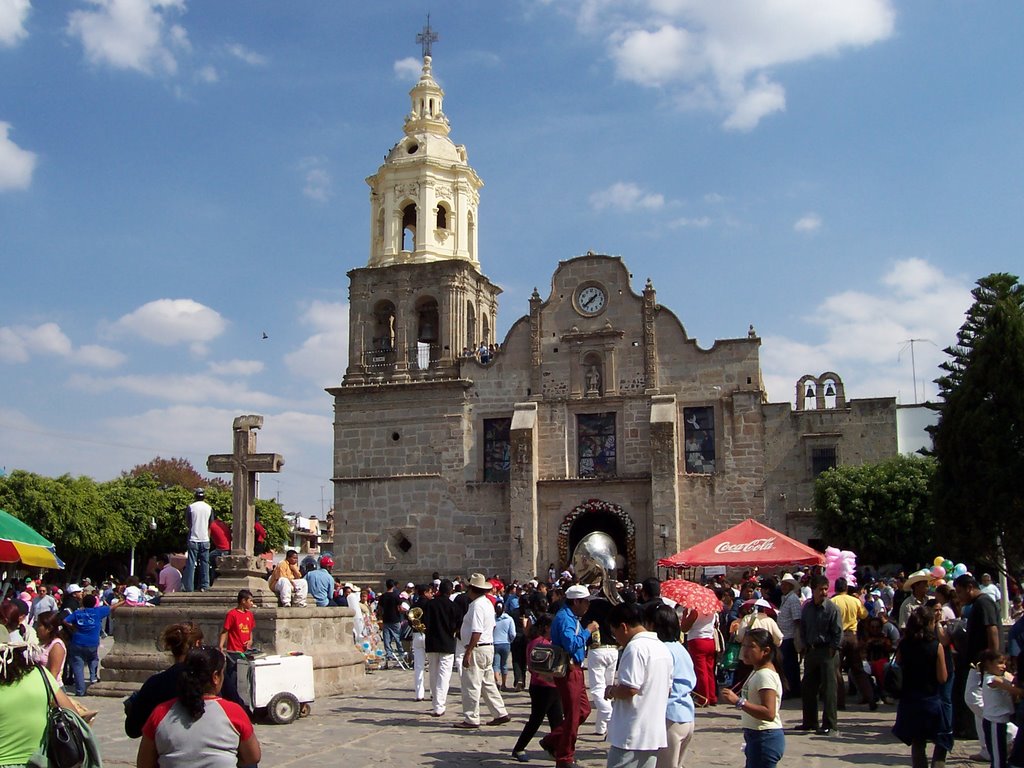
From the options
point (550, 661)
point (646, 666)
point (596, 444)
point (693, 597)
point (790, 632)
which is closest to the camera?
point (646, 666)

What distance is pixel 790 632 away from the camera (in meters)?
13.0

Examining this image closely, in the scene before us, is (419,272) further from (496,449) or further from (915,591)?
(915,591)

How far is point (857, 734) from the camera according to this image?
432 inches

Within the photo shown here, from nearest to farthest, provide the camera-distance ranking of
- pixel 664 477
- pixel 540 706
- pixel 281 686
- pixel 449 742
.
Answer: pixel 540 706, pixel 449 742, pixel 281 686, pixel 664 477

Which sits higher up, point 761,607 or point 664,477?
point 664,477

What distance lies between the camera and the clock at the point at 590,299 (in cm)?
3189

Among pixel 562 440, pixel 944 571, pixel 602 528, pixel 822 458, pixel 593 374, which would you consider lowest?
pixel 944 571

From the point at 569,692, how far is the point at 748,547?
33.3 ft

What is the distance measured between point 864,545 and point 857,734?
1684cm

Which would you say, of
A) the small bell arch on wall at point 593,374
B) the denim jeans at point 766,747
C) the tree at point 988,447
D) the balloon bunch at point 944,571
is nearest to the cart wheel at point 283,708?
the denim jeans at point 766,747

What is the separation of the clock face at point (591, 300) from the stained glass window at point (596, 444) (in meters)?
3.25

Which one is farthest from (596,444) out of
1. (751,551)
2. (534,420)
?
(751,551)

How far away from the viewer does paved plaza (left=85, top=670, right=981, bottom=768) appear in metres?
9.50

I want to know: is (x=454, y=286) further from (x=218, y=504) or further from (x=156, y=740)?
(x=156, y=740)
